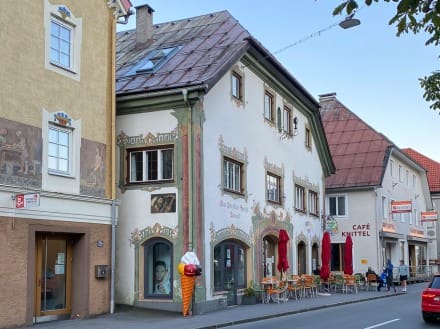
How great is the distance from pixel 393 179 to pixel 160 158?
90.8 feet

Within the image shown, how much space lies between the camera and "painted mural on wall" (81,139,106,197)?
17547 millimetres

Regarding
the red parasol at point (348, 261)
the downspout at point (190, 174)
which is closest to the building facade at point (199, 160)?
the downspout at point (190, 174)

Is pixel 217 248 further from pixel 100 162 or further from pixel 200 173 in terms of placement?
pixel 100 162

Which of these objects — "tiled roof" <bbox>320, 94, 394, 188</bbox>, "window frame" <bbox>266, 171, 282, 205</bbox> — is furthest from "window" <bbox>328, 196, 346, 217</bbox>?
"window frame" <bbox>266, 171, 282, 205</bbox>

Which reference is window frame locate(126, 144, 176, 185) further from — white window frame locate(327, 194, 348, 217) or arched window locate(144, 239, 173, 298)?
white window frame locate(327, 194, 348, 217)

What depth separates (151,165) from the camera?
67.5 feet

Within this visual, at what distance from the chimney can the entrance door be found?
11.7 m

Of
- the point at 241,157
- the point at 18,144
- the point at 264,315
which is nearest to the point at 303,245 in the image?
the point at 241,157

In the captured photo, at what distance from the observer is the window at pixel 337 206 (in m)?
40.6

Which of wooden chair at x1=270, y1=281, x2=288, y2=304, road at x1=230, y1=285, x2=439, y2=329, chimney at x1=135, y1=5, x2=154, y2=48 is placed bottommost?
road at x1=230, y1=285, x2=439, y2=329

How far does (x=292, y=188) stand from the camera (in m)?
29.0

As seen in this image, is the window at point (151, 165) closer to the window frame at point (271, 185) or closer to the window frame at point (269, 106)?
the window frame at point (271, 185)

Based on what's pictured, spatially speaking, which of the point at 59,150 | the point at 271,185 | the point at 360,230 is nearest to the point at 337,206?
the point at 360,230

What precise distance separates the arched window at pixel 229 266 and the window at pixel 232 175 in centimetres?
194
